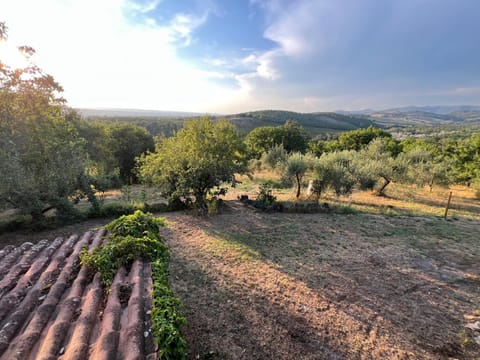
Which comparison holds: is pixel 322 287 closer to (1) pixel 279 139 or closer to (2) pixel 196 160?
(2) pixel 196 160

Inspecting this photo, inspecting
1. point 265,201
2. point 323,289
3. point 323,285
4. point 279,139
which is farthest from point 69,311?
point 279,139

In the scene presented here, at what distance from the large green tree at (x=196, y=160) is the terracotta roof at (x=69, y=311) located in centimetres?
664

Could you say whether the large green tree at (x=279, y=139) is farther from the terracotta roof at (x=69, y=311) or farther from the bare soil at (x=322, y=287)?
the terracotta roof at (x=69, y=311)

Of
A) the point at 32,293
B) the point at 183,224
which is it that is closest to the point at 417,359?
the point at 32,293

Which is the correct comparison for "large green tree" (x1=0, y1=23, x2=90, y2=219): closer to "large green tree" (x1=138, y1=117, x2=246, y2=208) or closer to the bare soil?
the bare soil

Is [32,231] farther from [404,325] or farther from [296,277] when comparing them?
[404,325]

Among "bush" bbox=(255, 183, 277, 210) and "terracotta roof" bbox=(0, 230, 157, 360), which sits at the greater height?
"terracotta roof" bbox=(0, 230, 157, 360)

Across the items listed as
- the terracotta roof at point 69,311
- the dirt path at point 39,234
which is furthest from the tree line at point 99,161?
the terracotta roof at point 69,311

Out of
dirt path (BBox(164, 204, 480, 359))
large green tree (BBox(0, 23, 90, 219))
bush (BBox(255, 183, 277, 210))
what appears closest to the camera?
dirt path (BBox(164, 204, 480, 359))

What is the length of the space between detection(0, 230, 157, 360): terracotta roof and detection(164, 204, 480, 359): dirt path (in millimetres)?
2200

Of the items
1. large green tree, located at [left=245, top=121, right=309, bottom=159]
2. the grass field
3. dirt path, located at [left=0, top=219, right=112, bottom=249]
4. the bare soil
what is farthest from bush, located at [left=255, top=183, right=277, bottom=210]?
large green tree, located at [left=245, top=121, right=309, bottom=159]

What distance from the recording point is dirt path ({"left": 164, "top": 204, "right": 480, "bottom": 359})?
13.2 ft

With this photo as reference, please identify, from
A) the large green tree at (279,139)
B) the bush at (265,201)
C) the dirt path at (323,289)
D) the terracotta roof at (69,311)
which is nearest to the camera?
the terracotta roof at (69,311)

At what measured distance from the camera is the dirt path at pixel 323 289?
13.2ft
